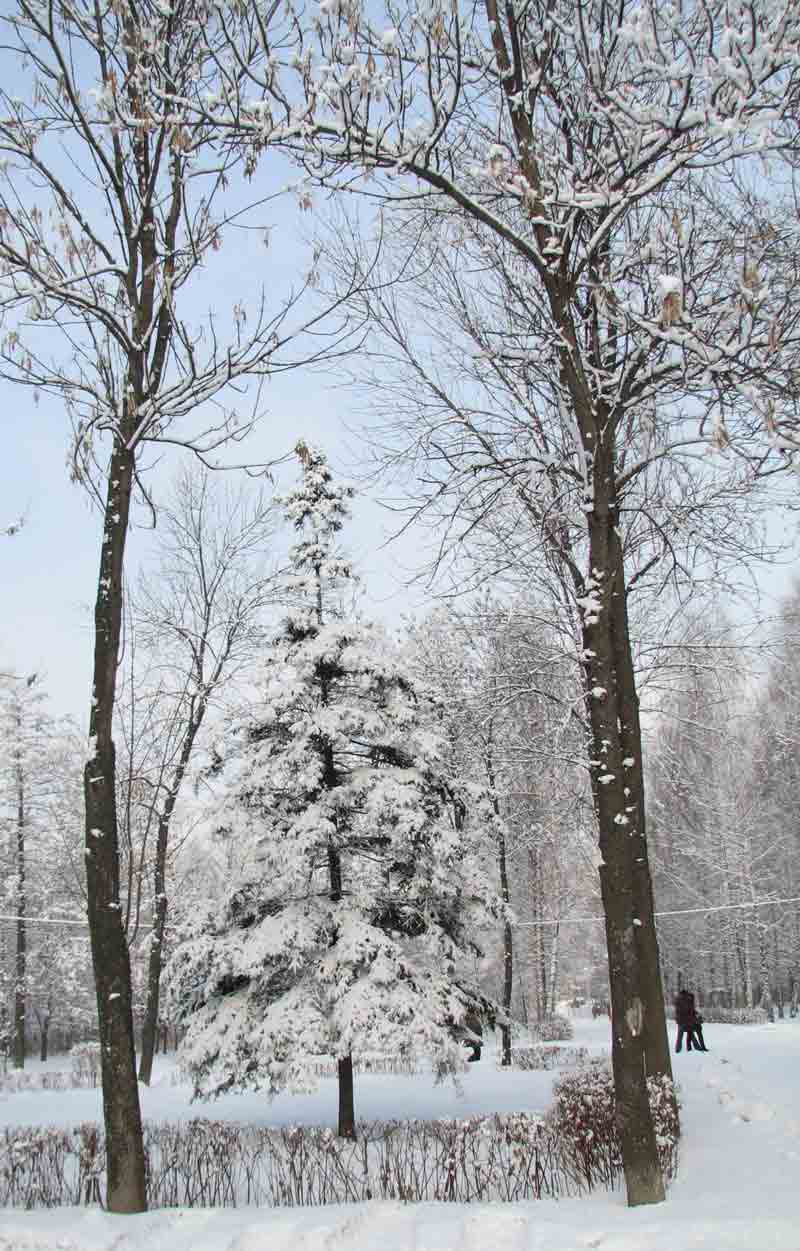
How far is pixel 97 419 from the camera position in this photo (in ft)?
21.2

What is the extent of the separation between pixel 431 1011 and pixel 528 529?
5625 millimetres

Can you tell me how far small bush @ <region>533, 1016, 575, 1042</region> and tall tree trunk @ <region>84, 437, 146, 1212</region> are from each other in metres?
22.6

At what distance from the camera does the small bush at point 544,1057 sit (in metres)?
18.9

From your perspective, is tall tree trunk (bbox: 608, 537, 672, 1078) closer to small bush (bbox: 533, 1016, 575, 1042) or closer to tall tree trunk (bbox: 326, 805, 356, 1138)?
tall tree trunk (bbox: 326, 805, 356, 1138)

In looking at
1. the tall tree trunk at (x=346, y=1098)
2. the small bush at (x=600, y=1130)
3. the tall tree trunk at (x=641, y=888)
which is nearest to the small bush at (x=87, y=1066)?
the tall tree trunk at (x=346, y=1098)

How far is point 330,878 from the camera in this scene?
38.1ft

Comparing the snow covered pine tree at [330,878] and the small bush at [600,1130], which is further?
the snow covered pine tree at [330,878]

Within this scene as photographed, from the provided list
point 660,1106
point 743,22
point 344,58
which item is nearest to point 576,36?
point 743,22

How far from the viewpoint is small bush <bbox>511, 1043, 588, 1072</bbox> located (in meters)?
18.9

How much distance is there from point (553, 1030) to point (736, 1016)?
6376 mm

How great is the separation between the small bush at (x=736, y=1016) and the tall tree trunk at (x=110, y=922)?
25.1m

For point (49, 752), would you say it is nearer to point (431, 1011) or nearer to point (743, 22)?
point (431, 1011)

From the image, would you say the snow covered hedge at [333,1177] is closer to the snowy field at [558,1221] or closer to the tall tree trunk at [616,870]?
the snowy field at [558,1221]

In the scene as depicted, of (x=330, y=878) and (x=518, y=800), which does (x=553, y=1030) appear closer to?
(x=518, y=800)
